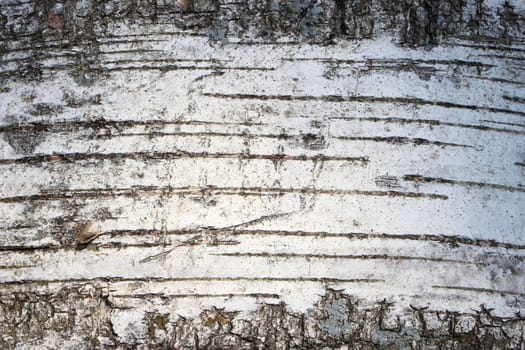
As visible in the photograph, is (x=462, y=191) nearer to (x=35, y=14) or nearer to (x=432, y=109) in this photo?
(x=432, y=109)

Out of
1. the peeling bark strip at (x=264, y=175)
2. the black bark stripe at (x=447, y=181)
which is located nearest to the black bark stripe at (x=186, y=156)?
the peeling bark strip at (x=264, y=175)

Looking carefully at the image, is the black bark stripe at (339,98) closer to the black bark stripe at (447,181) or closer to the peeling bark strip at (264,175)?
the peeling bark strip at (264,175)

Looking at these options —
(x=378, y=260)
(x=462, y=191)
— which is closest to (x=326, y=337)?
(x=378, y=260)

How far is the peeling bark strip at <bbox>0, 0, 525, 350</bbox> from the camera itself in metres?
1.29

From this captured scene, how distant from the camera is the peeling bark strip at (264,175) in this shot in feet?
4.24

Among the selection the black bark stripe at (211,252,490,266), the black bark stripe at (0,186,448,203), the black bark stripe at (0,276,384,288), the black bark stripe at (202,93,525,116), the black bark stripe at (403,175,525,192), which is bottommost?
the black bark stripe at (0,276,384,288)

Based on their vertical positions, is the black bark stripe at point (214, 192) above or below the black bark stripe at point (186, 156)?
below

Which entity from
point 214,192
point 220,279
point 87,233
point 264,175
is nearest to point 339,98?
point 264,175

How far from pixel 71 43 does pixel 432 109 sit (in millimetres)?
861

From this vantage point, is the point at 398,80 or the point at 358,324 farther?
the point at 398,80

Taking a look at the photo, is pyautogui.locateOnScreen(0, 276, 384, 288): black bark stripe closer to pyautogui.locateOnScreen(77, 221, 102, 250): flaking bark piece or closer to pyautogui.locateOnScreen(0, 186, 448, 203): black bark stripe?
pyautogui.locateOnScreen(77, 221, 102, 250): flaking bark piece

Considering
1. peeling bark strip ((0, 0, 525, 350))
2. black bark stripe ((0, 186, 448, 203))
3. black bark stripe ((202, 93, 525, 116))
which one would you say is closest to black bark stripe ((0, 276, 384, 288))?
peeling bark strip ((0, 0, 525, 350))

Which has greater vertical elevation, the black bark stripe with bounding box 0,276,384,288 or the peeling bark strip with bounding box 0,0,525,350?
the peeling bark strip with bounding box 0,0,525,350

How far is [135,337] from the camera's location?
1.29 metres
